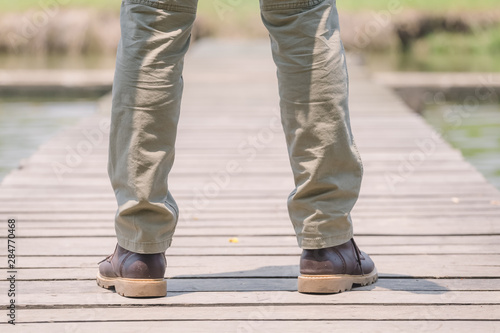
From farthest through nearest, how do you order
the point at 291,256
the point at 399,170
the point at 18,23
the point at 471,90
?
the point at 18,23
the point at 471,90
the point at 399,170
the point at 291,256

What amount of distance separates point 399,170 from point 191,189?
856 mm

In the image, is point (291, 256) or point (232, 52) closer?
point (291, 256)

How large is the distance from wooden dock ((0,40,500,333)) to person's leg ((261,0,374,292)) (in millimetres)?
182

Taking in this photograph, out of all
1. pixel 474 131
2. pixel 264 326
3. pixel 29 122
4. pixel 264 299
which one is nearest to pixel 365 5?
pixel 474 131

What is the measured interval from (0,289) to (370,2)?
1345 cm

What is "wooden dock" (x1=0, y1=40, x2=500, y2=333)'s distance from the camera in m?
1.66

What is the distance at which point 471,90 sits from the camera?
715 centimetres

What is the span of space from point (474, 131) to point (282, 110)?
176 inches

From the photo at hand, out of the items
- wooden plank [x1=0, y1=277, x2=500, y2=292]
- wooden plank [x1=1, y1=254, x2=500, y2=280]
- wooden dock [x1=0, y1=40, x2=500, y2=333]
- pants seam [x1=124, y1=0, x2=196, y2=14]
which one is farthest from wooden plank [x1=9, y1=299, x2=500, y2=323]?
pants seam [x1=124, y1=0, x2=196, y2=14]

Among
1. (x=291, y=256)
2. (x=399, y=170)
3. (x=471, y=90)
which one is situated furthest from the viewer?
(x=471, y=90)

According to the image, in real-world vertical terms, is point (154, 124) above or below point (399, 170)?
above

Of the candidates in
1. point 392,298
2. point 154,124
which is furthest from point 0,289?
point 392,298

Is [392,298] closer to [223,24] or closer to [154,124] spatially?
[154,124]

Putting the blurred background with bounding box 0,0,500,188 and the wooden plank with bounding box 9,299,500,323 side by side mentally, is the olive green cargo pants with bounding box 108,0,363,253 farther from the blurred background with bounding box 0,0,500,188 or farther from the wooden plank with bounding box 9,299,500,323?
the blurred background with bounding box 0,0,500,188
